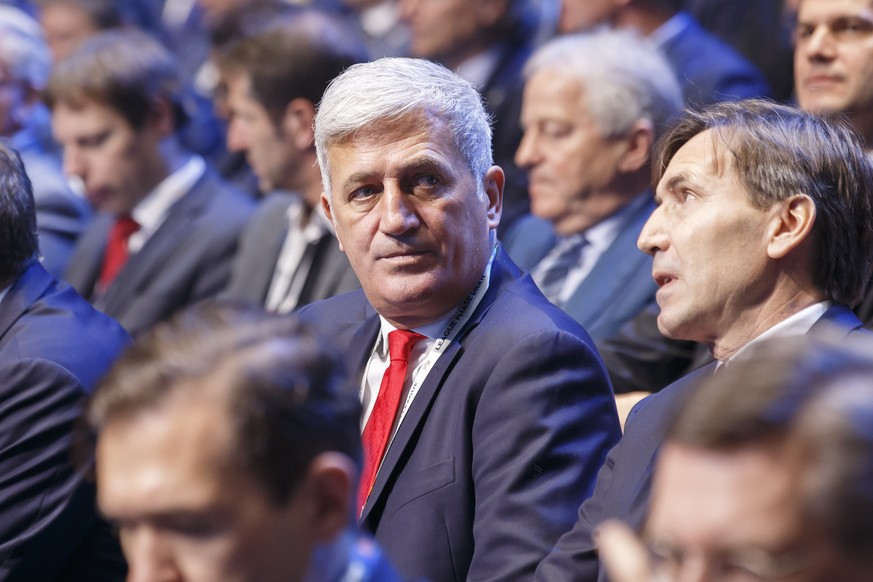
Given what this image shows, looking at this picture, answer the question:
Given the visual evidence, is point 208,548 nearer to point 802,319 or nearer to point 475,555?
point 475,555

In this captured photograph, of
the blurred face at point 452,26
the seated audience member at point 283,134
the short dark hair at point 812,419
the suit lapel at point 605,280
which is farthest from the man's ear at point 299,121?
the short dark hair at point 812,419

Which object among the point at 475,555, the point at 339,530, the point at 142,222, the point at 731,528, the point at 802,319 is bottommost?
the point at 142,222

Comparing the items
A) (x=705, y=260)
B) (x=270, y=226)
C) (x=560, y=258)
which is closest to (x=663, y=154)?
(x=705, y=260)

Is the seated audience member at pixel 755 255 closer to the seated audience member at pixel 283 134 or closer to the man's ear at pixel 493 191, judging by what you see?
the man's ear at pixel 493 191

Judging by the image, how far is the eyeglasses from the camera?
1.25 metres

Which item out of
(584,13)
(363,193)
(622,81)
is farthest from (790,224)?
(584,13)

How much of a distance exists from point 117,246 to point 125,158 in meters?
0.35

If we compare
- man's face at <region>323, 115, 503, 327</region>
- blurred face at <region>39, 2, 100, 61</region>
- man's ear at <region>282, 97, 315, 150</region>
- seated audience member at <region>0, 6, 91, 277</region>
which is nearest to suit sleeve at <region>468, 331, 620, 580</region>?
man's face at <region>323, 115, 503, 327</region>

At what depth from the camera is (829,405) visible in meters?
1.28

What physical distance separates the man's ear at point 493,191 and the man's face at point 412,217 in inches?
1.8

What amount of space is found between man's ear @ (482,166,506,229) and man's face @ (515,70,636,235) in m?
1.21

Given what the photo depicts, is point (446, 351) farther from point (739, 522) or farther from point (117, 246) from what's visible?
point (117, 246)

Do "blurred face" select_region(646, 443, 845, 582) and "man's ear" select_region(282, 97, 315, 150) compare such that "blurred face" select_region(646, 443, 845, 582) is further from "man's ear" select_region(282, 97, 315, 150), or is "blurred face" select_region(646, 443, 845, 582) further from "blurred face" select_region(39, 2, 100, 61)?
"blurred face" select_region(39, 2, 100, 61)

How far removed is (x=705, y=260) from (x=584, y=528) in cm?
57
